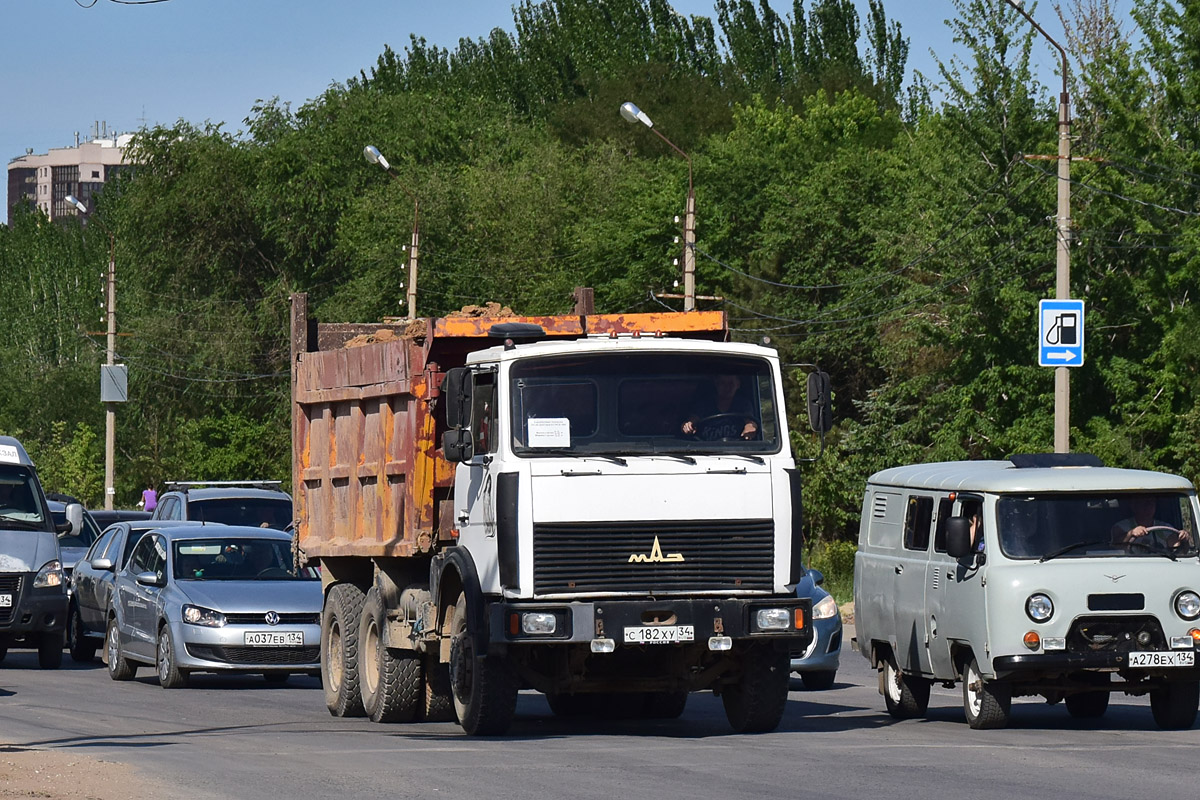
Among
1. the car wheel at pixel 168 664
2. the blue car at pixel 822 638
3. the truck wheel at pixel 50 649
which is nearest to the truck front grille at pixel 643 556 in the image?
the blue car at pixel 822 638

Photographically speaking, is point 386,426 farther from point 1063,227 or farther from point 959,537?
point 1063,227

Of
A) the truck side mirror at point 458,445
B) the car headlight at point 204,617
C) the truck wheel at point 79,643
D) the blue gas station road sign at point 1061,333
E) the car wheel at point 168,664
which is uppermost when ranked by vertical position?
the blue gas station road sign at point 1061,333

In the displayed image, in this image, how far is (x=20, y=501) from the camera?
23.5 m

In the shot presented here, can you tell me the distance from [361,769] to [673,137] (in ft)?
223

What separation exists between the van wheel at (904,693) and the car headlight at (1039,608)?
1890 millimetres

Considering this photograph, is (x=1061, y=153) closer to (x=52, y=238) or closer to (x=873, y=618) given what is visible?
(x=873, y=618)

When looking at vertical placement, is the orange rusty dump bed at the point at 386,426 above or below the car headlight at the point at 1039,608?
above

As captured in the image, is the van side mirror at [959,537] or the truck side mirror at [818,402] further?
the van side mirror at [959,537]

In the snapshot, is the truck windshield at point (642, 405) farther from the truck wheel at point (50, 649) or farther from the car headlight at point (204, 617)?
the truck wheel at point (50, 649)

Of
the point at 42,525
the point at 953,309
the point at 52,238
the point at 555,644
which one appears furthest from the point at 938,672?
the point at 52,238

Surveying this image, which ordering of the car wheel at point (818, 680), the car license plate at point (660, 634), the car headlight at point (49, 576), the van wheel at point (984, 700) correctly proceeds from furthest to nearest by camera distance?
the car headlight at point (49, 576) → the car wheel at point (818, 680) → the van wheel at point (984, 700) → the car license plate at point (660, 634)

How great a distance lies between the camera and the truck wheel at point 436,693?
51.3ft

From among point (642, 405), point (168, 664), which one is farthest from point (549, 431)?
point (168, 664)

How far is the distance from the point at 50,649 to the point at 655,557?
11.9 m
